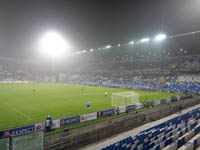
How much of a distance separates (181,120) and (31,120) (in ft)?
43.5

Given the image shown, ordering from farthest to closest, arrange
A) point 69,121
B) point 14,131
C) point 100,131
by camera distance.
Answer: point 69,121, point 100,131, point 14,131

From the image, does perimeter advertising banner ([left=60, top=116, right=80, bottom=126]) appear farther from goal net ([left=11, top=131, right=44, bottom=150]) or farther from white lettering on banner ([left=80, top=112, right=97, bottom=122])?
goal net ([left=11, top=131, right=44, bottom=150])

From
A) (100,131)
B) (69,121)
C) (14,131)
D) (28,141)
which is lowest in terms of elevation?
(100,131)

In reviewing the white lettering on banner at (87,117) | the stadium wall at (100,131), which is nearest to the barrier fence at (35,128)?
the white lettering on banner at (87,117)

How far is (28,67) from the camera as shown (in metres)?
78.6

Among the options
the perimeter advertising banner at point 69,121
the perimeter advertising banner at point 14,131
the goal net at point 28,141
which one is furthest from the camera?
the perimeter advertising banner at point 69,121

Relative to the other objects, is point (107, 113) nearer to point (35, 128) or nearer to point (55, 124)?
point (55, 124)

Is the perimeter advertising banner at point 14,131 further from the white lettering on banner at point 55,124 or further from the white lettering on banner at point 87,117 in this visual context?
the white lettering on banner at point 87,117

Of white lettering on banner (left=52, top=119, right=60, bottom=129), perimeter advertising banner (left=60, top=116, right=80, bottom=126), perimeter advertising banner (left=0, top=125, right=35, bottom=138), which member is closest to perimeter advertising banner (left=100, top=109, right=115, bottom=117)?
perimeter advertising banner (left=60, top=116, right=80, bottom=126)

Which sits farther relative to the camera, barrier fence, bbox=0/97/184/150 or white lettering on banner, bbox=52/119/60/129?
white lettering on banner, bbox=52/119/60/129

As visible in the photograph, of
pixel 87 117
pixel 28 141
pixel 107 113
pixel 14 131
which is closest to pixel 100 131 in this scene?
pixel 87 117

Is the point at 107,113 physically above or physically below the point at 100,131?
above

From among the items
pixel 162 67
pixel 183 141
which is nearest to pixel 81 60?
pixel 162 67

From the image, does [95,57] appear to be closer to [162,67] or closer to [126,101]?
[162,67]
